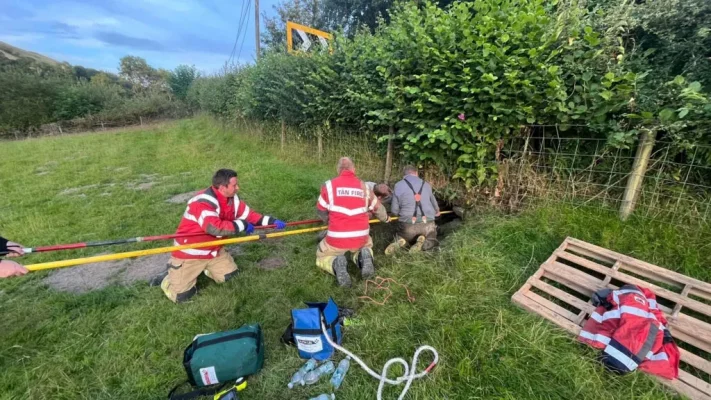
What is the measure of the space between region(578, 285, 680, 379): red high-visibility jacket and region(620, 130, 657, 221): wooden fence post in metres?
1.41

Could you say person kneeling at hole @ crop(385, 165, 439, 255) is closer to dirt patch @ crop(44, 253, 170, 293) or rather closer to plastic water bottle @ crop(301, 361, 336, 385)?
plastic water bottle @ crop(301, 361, 336, 385)

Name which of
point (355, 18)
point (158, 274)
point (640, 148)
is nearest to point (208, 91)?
point (355, 18)

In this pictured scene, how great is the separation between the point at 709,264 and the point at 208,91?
2504cm

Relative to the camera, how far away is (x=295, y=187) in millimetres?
7121

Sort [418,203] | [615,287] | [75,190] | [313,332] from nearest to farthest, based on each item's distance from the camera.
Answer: [313,332] < [615,287] < [418,203] < [75,190]

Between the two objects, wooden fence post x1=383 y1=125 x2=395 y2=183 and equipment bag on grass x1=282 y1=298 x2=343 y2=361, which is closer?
equipment bag on grass x1=282 y1=298 x2=343 y2=361

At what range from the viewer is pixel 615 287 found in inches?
115

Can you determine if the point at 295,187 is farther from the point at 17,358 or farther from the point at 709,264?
the point at 709,264

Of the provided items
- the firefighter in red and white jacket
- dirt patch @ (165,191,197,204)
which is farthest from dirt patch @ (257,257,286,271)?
dirt patch @ (165,191,197,204)

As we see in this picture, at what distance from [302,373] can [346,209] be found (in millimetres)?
1879

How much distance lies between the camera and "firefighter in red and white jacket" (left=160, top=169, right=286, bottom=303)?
139 inches

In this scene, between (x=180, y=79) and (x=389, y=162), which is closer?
(x=389, y=162)

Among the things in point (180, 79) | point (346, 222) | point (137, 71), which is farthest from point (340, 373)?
point (137, 71)

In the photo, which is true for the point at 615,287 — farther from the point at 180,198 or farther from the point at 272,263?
the point at 180,198
